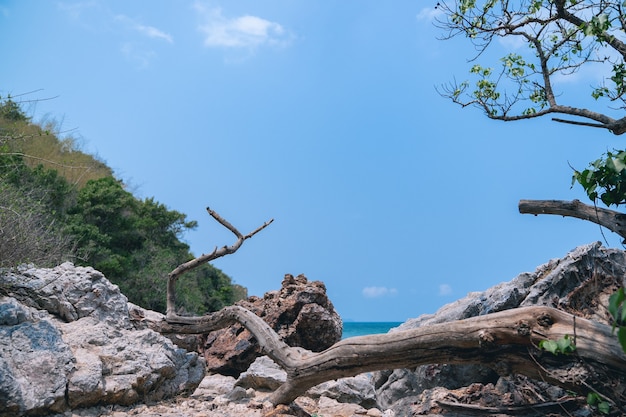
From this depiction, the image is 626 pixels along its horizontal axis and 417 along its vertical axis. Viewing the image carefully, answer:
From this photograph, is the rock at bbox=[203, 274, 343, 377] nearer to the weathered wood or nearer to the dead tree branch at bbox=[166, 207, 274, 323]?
the dead tree branch at bbox=[166, 207, 274, 323]

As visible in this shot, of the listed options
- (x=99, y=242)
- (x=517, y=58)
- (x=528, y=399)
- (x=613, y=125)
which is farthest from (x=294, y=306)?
(x=99, y=242)

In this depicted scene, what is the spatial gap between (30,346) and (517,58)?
8.48 meters

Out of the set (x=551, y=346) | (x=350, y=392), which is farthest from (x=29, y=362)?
(x=551, y=346)

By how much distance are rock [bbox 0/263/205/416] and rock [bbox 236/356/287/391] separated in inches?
27.5

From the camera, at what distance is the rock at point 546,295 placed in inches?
205

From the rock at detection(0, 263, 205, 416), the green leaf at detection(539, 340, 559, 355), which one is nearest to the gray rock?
the rock at detection(0, 263, 205, 416)

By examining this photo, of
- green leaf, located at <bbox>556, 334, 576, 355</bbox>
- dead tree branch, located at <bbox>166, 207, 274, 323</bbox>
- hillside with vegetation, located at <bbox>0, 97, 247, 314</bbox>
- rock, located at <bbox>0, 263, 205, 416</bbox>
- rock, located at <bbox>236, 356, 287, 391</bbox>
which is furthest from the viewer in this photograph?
hillside with vegetation, located at <bbox>0, 97, 247, 314</bbox>

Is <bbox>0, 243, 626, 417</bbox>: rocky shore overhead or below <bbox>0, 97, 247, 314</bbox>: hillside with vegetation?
below

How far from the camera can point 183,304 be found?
16.7 meters

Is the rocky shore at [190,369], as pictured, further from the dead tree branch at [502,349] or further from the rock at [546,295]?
the dead tree branch at [502,349]

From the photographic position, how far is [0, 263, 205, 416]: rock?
5371 millimetres

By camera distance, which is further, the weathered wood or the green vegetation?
the weathered wood

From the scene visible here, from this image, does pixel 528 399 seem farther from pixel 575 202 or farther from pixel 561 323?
pixel 575 202

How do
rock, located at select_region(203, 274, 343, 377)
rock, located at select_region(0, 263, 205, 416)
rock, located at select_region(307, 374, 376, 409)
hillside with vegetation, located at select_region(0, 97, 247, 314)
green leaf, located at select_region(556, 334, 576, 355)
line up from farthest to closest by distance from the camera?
hillside with vegetation, located at select_region(0, 97, 247, 314) < rock, located at select_region(203, 274, 343, 377) < rock, located at select_region(307, 374, 376, 409) < rock, located at select_region(0, 263, 205, 416) < green leaf, located at select_region(556, 334, 576, 355)
